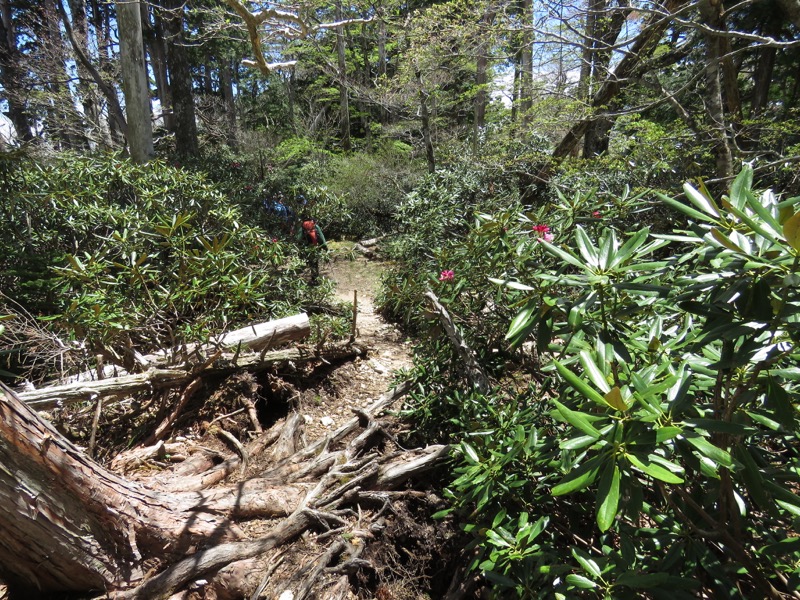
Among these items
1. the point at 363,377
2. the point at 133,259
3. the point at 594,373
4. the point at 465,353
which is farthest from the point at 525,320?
the point at 363,377

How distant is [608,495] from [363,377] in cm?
407

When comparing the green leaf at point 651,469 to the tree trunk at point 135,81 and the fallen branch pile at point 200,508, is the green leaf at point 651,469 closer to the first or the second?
the fallen branch pile at point 200,508

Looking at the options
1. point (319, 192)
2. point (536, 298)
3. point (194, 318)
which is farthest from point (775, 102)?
point (194, 318)

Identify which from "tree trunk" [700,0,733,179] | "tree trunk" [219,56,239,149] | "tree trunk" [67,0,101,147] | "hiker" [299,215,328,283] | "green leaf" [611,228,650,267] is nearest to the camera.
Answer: "green leaf" [611,228,650,267]

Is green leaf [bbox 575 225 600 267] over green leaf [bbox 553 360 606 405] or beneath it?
over

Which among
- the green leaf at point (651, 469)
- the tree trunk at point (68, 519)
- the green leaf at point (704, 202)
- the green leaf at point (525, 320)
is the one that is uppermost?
the green leaf at point (704, 202)

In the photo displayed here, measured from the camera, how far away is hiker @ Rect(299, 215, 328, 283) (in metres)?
7.44

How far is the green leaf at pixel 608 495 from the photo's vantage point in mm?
972

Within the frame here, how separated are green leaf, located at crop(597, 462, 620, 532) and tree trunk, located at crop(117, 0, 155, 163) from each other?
9.45m

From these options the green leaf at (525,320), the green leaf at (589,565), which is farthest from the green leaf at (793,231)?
the green leaf at (589,565)

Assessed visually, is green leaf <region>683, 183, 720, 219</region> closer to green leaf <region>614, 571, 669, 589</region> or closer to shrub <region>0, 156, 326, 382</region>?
green leaf <region>614, 571, 669, 589</region>

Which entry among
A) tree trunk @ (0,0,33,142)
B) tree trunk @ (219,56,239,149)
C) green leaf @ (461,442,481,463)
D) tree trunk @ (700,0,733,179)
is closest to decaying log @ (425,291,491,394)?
green leaf @ (461,442,481,463)

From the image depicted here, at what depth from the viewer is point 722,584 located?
1.31m

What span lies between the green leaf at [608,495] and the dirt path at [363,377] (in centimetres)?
288
